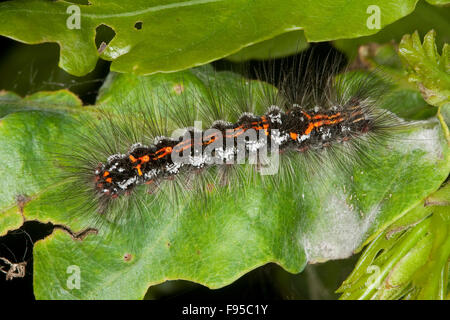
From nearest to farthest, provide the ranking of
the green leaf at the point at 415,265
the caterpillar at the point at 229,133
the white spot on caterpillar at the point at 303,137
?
1. the green leaf at the point at 415,265
2. the caterpillar at the point at 229,133
3. the white spot on caterpillar at the point at 303,137

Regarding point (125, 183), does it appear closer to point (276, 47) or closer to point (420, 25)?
point (276, 47)

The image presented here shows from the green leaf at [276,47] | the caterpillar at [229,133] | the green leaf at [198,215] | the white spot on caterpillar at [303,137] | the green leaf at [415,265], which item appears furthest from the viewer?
the green leaf at [276,47]

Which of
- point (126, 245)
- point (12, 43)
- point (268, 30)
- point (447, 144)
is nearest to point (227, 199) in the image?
point (126, 245)

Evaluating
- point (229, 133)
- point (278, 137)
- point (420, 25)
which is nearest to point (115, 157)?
point (229, 133)

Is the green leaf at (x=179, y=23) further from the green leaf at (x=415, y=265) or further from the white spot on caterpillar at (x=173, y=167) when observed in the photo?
the green leaf at (x=415, y=265)

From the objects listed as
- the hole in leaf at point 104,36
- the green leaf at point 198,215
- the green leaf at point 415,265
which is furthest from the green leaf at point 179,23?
the green leaf at point 415,265

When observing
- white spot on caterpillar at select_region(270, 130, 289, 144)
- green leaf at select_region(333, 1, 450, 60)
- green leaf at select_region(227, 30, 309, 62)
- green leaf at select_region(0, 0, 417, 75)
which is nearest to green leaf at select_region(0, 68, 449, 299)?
white spot on caterpillar at select_region(270, 130, 289, 144)
